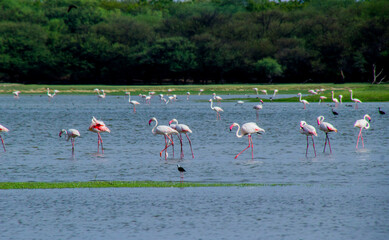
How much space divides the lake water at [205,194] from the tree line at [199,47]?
66.4 meters

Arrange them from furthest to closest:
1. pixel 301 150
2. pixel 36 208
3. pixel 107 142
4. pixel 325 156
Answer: pixel 107 142, pixel 301 150, pixel 325 156, pixel 36 208

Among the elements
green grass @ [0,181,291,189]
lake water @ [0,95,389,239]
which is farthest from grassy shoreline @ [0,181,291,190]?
lake water @ [0,95,389,239]

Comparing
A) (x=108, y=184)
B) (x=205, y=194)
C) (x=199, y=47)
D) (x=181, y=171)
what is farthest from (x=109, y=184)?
(x=199, y=47)

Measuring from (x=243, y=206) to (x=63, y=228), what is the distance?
3331 millimetres

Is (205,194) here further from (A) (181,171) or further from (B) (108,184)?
(B) (108,184)

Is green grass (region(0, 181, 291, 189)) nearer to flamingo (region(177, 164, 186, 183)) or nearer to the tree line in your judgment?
flamingo (region(177, 164, 186, 183))

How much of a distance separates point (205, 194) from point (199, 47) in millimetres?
85535

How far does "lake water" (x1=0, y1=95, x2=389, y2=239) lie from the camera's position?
952 cm

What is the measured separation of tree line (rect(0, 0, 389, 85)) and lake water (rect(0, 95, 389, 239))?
66389mm

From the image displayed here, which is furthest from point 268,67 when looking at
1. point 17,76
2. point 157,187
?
point 157,187

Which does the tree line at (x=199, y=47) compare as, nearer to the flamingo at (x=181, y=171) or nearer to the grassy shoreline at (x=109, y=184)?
the flamingo at (x=181, y=171)

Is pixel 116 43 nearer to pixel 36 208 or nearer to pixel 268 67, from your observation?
pixel 268 67

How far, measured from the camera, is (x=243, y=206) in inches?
438

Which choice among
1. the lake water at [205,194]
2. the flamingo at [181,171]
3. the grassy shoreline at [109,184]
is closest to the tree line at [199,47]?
the lake water at [205,194]
